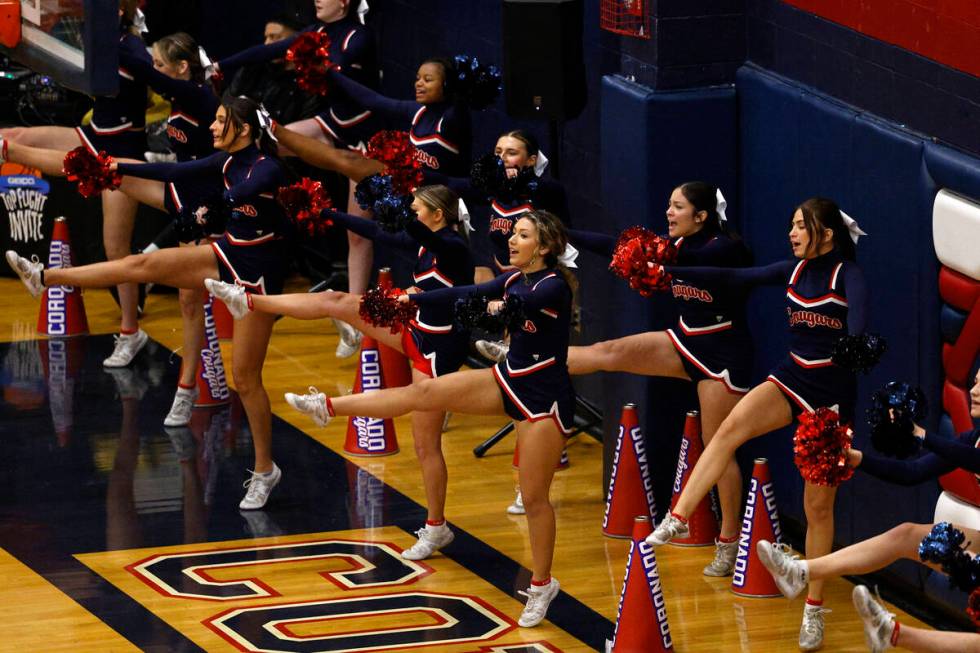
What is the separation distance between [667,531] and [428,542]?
1438 millimetres

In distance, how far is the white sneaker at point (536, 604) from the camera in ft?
27.7

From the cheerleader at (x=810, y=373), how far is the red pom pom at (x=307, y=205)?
2131 millimetres

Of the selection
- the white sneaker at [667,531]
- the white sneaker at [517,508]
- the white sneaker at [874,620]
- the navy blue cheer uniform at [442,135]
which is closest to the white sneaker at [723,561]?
the white sneaker at [667,531]

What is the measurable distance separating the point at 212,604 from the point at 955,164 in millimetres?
3585

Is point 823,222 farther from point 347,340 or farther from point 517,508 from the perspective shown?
point 347,340

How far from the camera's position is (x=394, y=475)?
10438 mm

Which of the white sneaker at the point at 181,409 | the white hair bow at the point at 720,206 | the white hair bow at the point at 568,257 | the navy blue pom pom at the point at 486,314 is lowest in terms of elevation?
the white sneaker at the point at 181,409

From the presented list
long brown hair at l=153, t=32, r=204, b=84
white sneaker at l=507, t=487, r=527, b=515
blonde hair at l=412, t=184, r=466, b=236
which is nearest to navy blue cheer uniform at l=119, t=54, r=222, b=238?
long brown hair at l=153, t=32, r=204, b=84

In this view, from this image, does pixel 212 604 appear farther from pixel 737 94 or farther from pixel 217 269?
pixel 737 94

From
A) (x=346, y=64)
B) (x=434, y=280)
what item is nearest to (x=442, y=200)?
(x=434, y=280)

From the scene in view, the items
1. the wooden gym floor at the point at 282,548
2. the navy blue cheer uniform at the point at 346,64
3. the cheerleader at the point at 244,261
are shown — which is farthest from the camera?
the navy blue cheer uniform at the point at 346,64

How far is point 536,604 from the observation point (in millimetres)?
8461

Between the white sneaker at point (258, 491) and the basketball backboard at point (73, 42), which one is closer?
the basketball backboard at point (73, 42)

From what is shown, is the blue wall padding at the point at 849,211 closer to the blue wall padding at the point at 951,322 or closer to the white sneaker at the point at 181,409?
the blue wall padding at the point at 951,322
